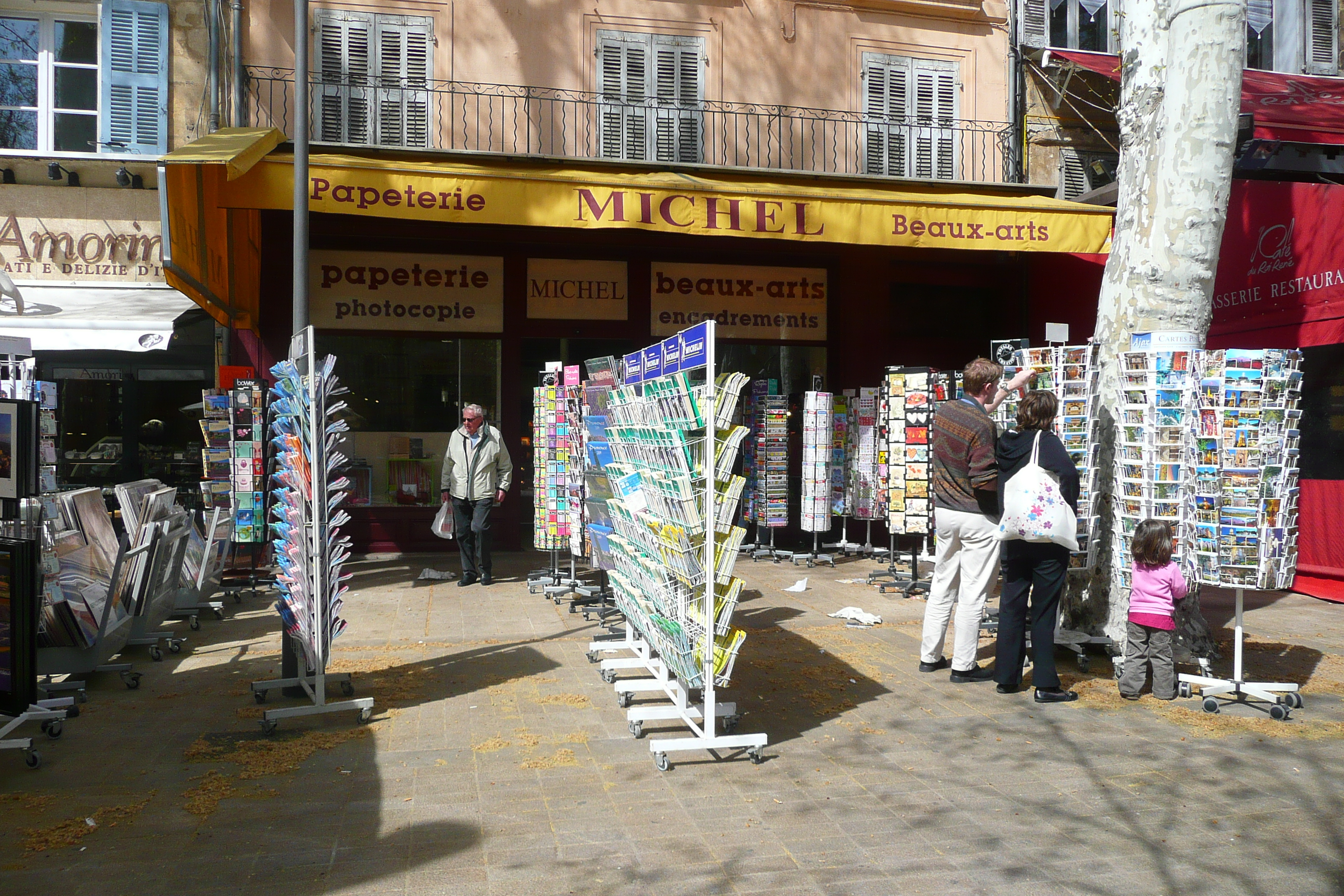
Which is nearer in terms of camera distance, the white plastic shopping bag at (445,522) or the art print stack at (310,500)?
the art print stack at (310,500)

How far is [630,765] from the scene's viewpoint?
193 inches

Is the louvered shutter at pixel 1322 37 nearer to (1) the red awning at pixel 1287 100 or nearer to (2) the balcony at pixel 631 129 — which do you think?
(1) the red awning at pixel 1287 100

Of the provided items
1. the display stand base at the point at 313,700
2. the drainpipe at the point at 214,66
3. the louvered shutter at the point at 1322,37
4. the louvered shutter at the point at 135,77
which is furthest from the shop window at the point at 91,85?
the louvered shutter at the point at 1322,37

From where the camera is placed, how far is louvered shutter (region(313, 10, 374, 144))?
12203mm

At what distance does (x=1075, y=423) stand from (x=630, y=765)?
3.83 m

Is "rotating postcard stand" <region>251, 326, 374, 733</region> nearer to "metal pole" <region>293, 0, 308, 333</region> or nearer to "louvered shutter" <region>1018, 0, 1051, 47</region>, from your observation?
"metal pole" <region>293, 0, 308, 333</region>

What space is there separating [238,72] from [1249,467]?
10944 millimetres

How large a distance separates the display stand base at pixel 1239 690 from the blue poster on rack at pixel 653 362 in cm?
347

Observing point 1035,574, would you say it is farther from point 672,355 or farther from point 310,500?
point 310,500

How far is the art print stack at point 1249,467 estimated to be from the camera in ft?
18.7

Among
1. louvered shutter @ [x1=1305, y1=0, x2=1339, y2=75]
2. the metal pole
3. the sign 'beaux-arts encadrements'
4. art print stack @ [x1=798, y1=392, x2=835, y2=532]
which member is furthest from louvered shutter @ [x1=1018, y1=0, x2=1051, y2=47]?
the metal pole

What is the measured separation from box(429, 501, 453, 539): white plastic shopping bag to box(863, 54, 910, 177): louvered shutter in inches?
277

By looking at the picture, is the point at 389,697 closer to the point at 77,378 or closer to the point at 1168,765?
the point at 1168,765

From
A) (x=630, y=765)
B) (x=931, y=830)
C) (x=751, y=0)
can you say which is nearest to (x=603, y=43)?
(x=751, y=0)
